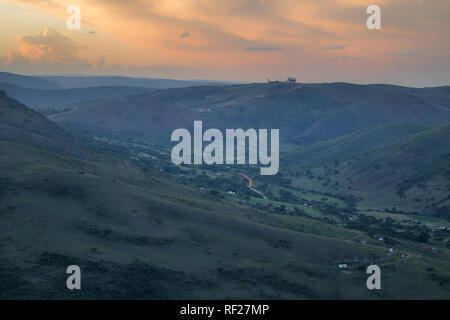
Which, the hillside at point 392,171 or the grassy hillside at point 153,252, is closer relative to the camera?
the grassy hillside at point 153,252

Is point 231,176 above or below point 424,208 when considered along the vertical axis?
above

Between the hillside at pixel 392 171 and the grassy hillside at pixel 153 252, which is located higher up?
the hillside at pixel 392 171

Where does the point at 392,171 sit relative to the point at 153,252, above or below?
above

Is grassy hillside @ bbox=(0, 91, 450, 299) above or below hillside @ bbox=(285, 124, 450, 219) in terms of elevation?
below

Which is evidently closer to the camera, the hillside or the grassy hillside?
the grassy hillside

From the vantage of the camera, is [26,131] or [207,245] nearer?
[207,245]

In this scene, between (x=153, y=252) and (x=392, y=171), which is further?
(x=392, y=171)
